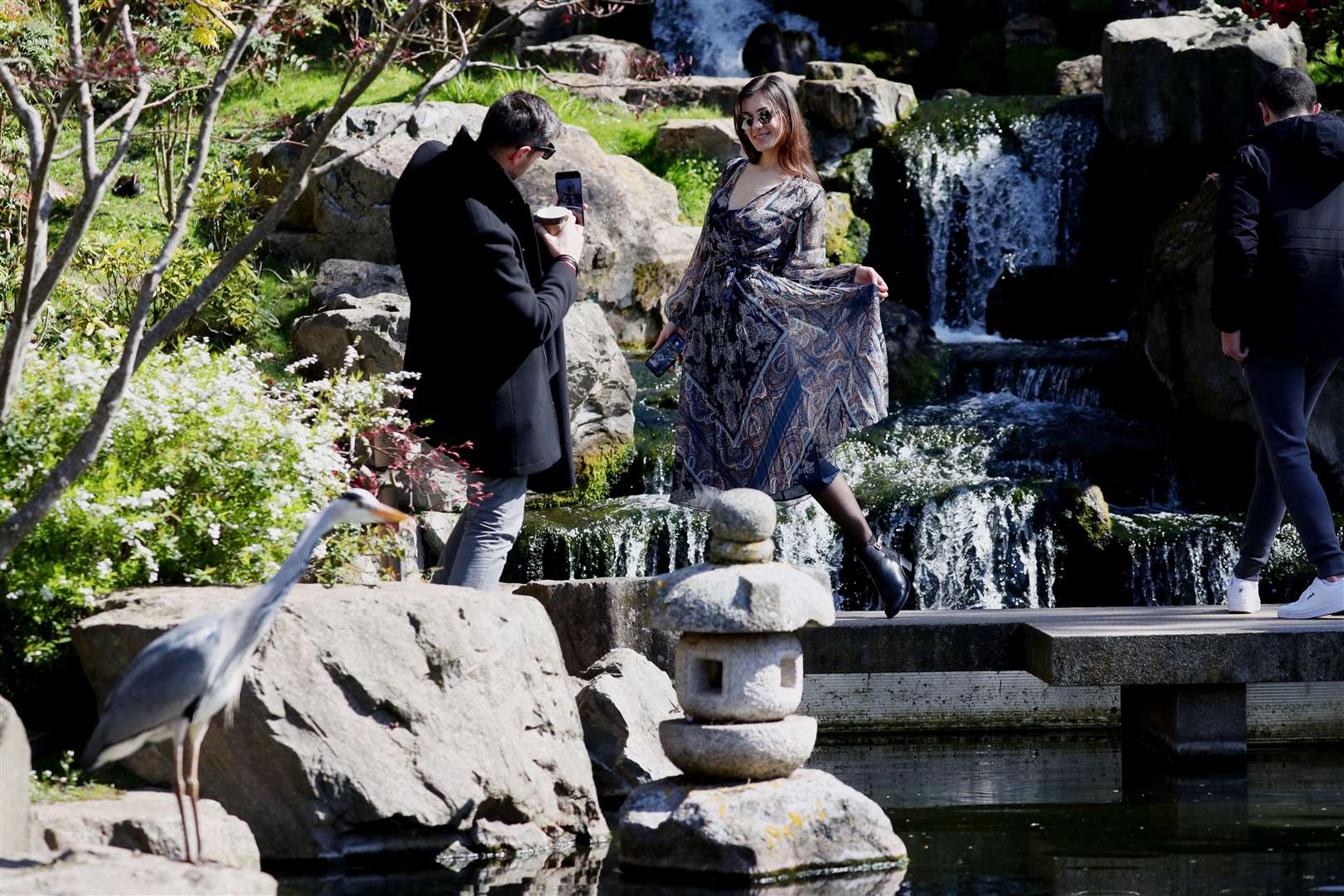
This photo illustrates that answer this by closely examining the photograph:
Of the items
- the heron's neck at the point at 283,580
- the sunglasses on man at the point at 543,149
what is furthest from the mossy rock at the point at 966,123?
the heron's neck at the point at 283,580

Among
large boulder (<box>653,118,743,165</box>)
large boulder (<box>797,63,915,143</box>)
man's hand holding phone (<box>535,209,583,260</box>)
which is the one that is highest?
large boulder (<box>797,63,915,143</box>)

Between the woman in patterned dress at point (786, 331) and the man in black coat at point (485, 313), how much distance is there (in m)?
0.92

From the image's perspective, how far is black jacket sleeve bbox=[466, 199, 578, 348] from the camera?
4945 millimetres

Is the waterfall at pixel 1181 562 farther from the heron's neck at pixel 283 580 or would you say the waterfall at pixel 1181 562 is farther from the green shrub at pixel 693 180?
the green shrub at pixel 693 180

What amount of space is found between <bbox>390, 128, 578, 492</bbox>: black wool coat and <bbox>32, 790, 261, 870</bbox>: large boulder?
1.49 metres

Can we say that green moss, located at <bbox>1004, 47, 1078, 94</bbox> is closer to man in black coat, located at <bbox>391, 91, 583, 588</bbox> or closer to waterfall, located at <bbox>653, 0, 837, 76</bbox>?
waterfall, located at <bbox>653, 0, 837, 76</bbox>

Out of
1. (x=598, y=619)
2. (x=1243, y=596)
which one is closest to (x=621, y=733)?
(x=598, y=619)

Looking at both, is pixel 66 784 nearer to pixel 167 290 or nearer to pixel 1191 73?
pixel 167 290

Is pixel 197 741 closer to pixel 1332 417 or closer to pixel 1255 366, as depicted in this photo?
pixel 1255 366

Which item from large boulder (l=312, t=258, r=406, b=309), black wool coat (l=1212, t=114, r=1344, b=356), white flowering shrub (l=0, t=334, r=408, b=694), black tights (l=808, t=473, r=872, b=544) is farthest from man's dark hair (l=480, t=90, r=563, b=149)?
large boulder (l=312, t=258, r=406, b=309)

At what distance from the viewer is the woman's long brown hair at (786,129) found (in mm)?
5762

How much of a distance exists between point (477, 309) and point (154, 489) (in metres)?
1.16

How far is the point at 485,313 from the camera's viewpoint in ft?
16.4

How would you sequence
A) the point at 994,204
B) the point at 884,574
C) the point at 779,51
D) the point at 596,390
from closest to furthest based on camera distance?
the point at 884,574 → the point at 596,390 → the point at 994,204 → the point at 779,51
